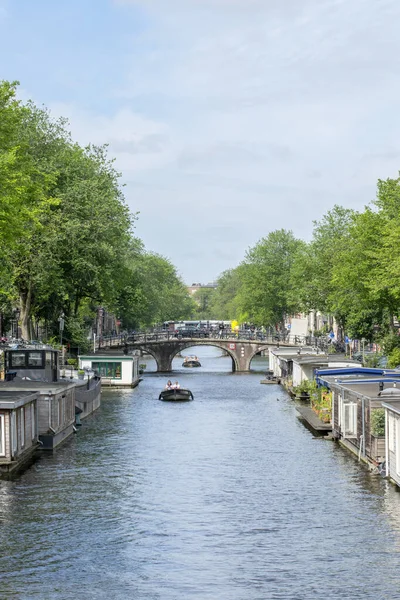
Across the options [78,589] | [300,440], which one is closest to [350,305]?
[300,440]

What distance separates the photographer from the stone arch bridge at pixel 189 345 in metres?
122

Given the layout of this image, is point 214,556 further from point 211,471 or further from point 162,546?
point 211,471

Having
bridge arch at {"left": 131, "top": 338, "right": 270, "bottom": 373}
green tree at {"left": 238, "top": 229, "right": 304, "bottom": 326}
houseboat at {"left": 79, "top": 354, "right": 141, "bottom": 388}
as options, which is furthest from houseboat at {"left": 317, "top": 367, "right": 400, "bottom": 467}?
green tree at {"left": 238, "top": 229, "right": 304, "bottom": 326}

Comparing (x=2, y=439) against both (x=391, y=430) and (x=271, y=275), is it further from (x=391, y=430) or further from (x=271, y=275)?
(x=271, y=275)

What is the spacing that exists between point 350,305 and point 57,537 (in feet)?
216

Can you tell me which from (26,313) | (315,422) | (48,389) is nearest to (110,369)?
(26,313)

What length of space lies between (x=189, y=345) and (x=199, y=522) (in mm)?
93532

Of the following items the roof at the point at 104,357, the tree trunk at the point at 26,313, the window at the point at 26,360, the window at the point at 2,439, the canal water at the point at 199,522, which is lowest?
the canal water at the point at 199,522

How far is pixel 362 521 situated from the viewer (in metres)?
30.6

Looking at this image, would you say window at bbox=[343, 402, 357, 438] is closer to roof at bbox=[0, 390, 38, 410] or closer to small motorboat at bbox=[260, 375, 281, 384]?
roof at bbox=[0, 390, 38, 410]

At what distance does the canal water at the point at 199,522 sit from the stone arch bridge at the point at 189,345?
230 feet

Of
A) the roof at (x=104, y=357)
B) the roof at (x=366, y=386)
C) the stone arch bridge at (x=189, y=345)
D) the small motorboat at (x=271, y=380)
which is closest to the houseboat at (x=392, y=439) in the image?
the roof at (x=366, y=386)

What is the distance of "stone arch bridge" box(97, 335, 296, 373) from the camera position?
122494mm

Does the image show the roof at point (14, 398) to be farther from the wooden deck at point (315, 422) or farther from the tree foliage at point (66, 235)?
the tree foliage at point (66, 235)
